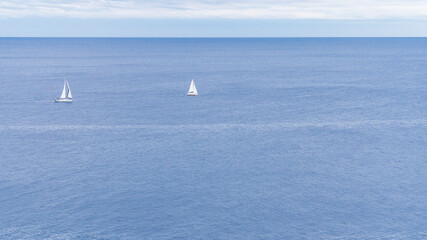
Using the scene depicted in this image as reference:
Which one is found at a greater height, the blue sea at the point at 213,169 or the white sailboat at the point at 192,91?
the white sailboat at the point at 192,91

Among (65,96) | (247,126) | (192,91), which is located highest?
(65,96)

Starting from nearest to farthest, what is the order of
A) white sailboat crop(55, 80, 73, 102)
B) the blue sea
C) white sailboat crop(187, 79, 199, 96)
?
the blue sea
white sailboat crop(55, 80, 73, 102)
white sailboat crop(187, 79, 199, 96)

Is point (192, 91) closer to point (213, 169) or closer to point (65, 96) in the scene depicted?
point (65, 96)

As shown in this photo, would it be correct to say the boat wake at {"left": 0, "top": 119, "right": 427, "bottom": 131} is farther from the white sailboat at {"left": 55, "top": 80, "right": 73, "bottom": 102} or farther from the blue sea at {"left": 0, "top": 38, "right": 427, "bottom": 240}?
the white sailboat at {"left": 55, "top": 80, "right": 73, "bottom": 102}

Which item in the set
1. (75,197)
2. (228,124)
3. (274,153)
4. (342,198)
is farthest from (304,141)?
(75,197)

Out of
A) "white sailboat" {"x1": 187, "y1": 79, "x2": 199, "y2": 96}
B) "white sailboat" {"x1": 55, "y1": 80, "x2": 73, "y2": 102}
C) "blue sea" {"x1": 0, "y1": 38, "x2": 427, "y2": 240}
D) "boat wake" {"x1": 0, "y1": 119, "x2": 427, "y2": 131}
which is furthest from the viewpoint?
"white sailboat" {"x1": 187, "y1": 79, "x2": 199, "y2": 96}

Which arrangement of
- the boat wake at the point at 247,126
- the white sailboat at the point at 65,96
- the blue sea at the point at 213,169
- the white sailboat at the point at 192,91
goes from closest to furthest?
the blue sea at the point at 213,169 → the boat wake at the point at 247,126 → the white sailboat at the point at 65,96 → the white sailboat at the point at 192,91

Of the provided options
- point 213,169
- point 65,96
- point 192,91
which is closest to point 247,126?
point 213,169

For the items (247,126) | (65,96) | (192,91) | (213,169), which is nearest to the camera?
(213,169)

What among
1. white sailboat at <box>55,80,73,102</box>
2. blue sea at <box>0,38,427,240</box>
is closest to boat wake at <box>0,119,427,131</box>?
blue sea at <box>0,38,427,240</box>

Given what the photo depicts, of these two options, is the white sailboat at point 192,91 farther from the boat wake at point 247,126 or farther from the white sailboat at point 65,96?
the boat wake at point 247,126

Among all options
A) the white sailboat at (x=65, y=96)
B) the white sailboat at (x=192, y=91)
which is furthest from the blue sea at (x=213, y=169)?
the white sailboat at (x=192, y=91)

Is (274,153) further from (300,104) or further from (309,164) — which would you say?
(300,104)

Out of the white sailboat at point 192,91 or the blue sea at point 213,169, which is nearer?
the blue sea at point 213,169
